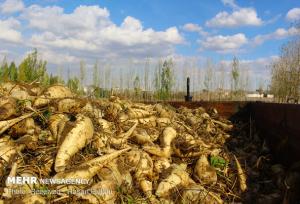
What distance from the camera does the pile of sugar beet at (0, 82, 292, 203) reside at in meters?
3.01

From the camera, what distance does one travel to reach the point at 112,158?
3369mm

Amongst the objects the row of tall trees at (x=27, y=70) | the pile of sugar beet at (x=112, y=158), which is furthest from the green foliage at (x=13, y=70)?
the pile of sugar beet at (x=112, y=158)

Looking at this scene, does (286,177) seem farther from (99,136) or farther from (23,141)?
(23,141)

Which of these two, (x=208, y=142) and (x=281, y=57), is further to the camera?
(x=281, y=57)

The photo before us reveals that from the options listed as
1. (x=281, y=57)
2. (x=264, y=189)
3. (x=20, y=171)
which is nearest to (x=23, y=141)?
(x=20, y=171)

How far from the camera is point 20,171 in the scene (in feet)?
10.1

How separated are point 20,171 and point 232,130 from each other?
354cm

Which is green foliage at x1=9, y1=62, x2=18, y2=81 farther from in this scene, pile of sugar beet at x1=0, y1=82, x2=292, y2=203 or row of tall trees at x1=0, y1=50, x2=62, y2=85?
pile of sugar beet at x1=0, y1=82, x2=292, y2=203

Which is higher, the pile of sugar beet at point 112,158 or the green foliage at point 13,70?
the green foliage at point 13,70

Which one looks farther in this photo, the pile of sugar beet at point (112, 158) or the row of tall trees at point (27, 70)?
the row of tall trees at point (27, 70)

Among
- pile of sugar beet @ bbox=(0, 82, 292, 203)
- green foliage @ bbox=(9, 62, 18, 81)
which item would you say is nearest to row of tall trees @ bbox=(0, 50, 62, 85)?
green foliage @ bbox=(9, 62, 18, 81)

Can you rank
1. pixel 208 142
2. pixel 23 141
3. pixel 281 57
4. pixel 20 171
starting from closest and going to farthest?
pixel 20 171
pixel 23 141
pixel 208 142
pixel 281 57

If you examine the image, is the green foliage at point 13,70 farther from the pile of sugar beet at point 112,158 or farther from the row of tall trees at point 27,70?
the pile of sugar beet at point 112,158

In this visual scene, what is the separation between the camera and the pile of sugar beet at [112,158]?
9.87 feet
